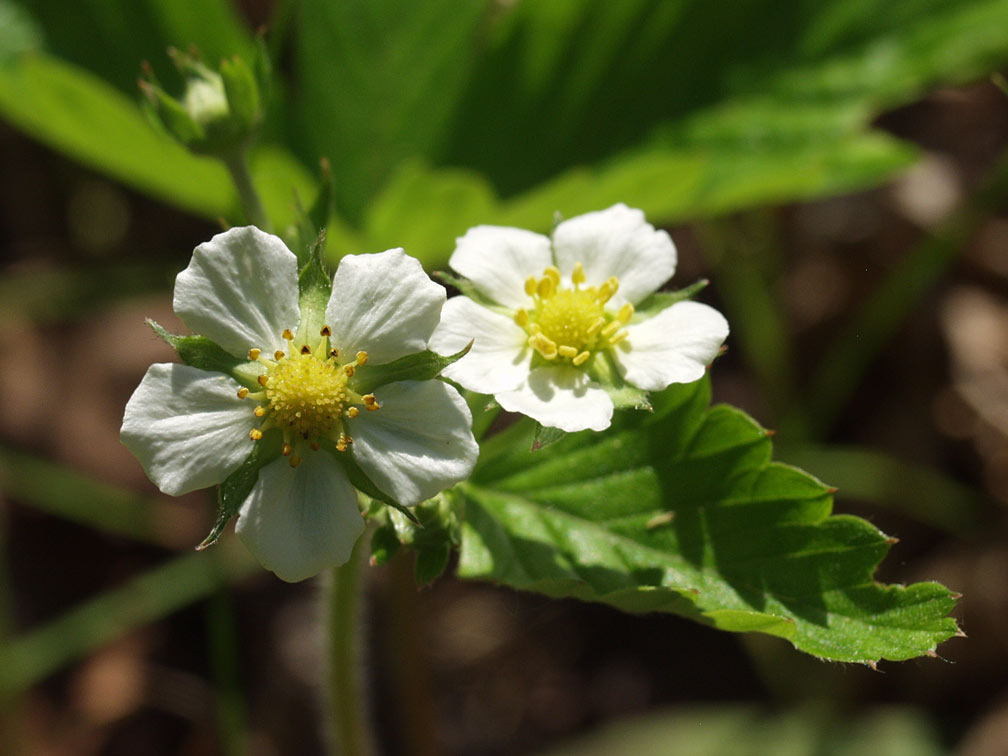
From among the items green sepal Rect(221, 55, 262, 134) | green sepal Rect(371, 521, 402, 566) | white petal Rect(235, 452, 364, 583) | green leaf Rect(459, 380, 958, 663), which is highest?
green sepal Rect(221, 55, 262, 134)

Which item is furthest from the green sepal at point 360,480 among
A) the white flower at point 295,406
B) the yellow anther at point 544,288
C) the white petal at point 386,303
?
the yellow anther at point 544,288

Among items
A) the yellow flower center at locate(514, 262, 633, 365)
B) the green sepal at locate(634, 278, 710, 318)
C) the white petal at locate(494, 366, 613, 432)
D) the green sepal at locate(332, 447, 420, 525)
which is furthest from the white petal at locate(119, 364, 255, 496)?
the green sepal at locate(634, 278, 710, 318)

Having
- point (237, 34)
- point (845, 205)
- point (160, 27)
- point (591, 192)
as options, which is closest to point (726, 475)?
point (591, 192)

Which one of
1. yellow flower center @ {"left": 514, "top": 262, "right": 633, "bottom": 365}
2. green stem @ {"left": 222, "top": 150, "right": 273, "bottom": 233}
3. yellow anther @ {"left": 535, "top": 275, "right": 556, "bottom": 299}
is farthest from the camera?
green stem @ {"left": 222, "top": 150, "right": 273, "bottom": 233}

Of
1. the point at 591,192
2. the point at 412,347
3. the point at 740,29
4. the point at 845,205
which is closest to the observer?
the point at 412,347

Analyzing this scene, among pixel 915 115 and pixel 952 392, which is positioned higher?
pixel 915 115

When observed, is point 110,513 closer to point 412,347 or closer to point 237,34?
point 237,34

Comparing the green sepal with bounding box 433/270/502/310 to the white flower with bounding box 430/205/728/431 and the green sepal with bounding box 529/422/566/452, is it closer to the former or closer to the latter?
the white flower with bounding box 430/205/728/431
